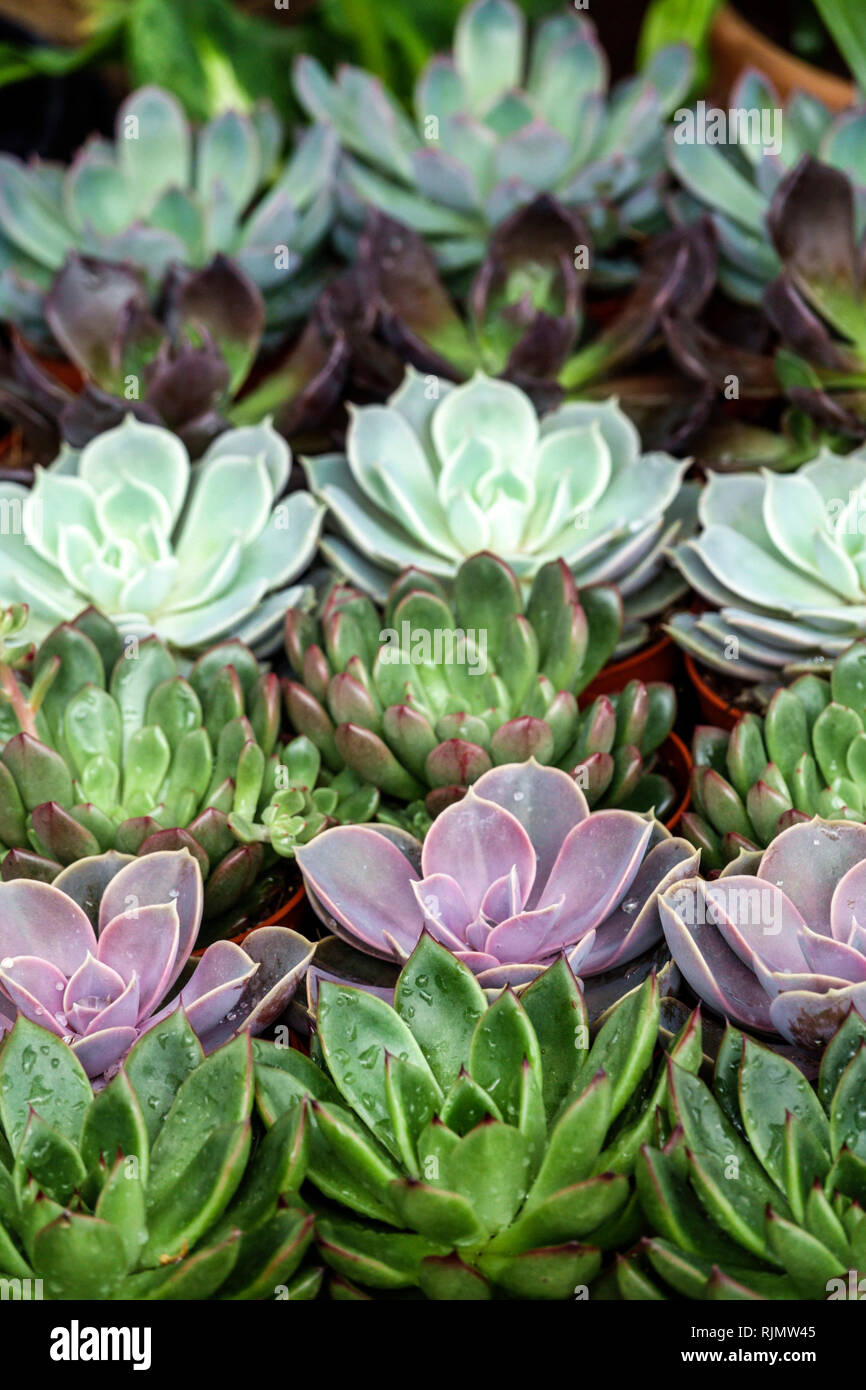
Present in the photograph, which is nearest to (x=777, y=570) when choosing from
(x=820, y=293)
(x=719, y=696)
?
(x=719, y=696)

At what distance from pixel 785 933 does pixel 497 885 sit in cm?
20

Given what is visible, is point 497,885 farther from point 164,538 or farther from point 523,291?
point 523,291

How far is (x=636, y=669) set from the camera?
51.2 inches

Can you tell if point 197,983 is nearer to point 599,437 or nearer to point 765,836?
point 765,836

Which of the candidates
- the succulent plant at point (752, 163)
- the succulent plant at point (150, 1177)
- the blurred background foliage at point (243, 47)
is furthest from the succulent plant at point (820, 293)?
the succulent plant at point (150, 1177)

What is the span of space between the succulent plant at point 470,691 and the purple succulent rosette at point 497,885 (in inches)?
3.2

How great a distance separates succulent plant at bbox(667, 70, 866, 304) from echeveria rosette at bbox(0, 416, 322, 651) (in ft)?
2.05

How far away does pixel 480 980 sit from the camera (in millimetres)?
922

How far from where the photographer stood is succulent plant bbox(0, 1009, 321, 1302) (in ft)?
2.44

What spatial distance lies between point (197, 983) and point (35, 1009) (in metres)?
0.11
